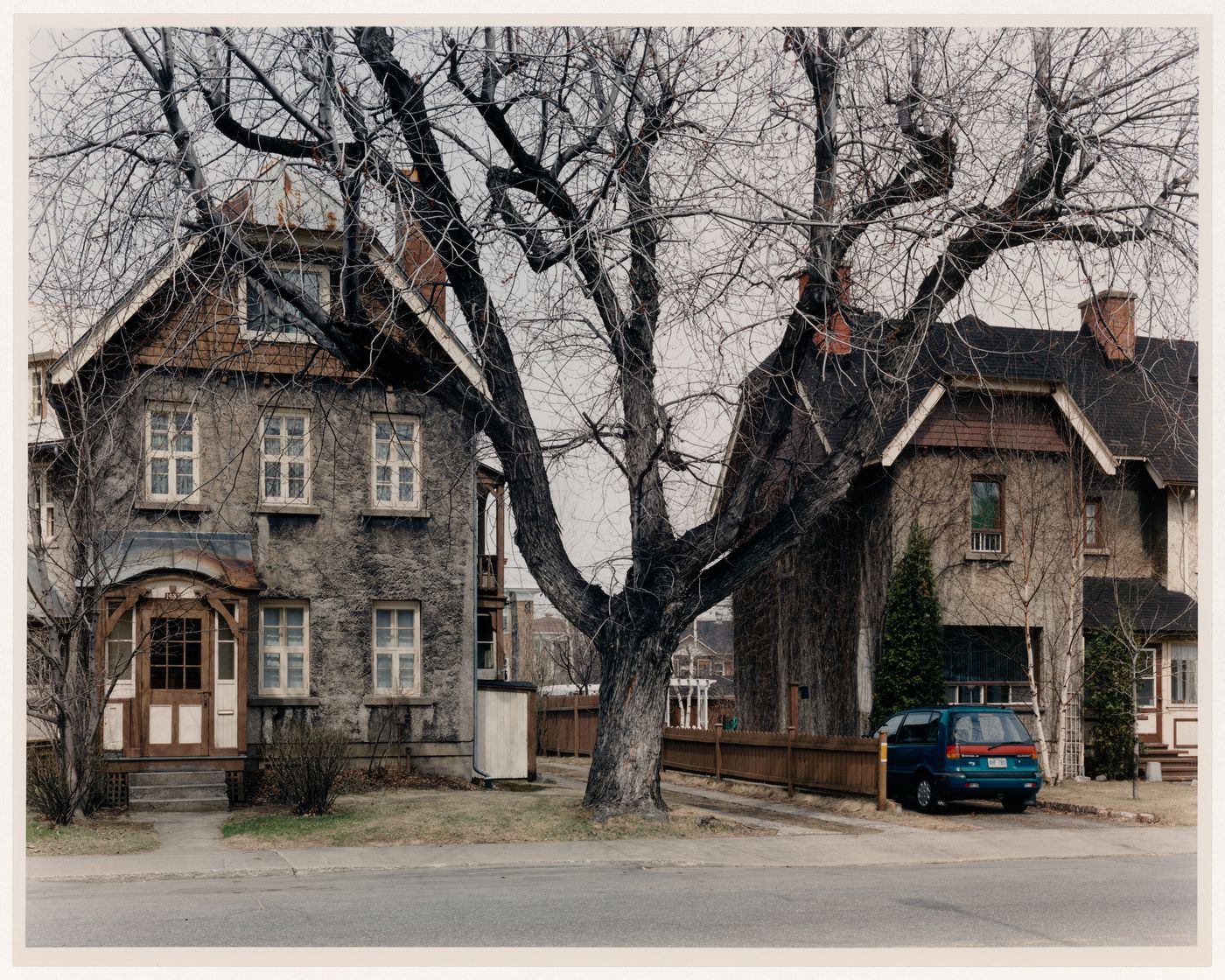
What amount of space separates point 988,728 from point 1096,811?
2002 mm

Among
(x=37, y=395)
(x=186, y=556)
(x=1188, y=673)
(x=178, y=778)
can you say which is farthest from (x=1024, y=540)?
(x=37, y=395)

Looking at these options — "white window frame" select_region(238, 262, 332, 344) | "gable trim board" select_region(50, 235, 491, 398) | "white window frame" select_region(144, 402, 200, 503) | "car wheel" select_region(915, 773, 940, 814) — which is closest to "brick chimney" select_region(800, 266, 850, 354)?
"gable trim board" select_region(50, 235, 491, 398)

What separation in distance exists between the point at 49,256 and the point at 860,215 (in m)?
8.52

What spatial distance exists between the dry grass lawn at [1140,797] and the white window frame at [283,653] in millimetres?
12454

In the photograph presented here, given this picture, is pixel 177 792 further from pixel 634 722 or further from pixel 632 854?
pixel 632 854

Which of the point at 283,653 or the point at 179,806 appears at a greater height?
the point at 283,653

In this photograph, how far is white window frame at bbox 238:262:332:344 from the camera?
1550cm

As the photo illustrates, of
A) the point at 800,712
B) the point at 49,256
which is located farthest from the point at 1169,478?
the point at 49,256

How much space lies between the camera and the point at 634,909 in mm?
11281

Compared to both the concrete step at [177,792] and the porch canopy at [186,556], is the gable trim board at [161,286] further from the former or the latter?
the concrete step at [177,792]

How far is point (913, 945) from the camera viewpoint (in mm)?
9938

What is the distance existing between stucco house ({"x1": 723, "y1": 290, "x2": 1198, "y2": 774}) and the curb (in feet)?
12.1

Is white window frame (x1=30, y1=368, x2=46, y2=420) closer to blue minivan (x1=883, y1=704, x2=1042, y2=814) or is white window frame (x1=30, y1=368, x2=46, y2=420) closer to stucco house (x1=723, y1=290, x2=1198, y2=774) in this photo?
stucco house (x1=723, y1=290, x2=1198, y2=774)

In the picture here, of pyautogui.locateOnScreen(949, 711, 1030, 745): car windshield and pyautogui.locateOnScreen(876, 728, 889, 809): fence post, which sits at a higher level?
pyautogui.locateOnScreen(949, 711, 1030, 745): car windshield
